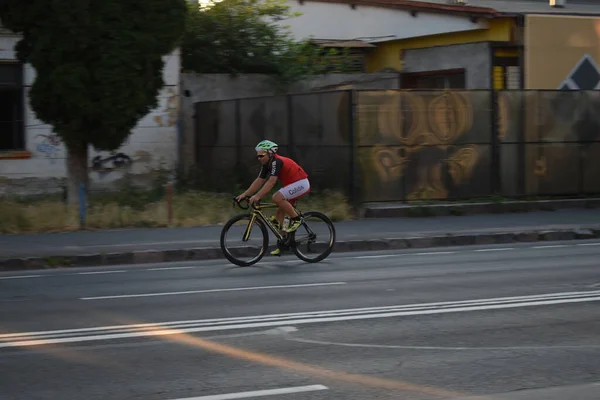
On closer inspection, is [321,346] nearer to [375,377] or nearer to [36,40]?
[375,377]

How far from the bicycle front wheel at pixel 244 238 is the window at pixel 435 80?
623 inches

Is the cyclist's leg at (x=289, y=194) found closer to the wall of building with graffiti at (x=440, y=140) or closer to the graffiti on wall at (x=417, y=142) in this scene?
the wall of building with graffiti at (x=440, y=140)

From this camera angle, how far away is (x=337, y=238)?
15.9 m

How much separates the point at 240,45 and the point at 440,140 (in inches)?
335

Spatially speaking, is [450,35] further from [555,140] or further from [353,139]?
[353,139]

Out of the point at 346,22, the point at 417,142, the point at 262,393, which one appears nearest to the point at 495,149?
the point at 417,142

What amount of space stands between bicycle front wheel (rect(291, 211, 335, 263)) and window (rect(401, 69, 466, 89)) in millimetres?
15217

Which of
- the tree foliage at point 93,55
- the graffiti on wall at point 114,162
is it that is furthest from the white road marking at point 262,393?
the graffiti on wall at point 114,162

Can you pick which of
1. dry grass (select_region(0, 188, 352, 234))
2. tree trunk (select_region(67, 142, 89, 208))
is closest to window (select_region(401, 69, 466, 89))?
dry grass (select_region(0, 188, 352, 234))

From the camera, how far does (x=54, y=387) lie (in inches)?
241

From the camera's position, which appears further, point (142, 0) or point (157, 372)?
point (142, 0)

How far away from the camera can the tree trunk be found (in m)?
18.3

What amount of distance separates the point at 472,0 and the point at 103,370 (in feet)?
92.0

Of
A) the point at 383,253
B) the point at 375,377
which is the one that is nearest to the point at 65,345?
the point at 375,377
